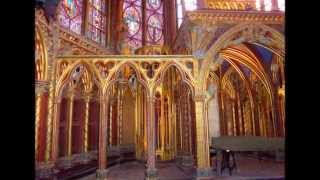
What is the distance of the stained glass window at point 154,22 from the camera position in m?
14.8

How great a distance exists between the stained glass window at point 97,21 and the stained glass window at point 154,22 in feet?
8.79

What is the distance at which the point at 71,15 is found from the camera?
1123 cm

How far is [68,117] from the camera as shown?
10.5 m

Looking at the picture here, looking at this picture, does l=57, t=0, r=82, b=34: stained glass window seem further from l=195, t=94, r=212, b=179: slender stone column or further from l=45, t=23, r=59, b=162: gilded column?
l=195, t=94, r=212, b=179: slender stone column

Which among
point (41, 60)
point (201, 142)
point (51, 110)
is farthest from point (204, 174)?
point (41, 60)

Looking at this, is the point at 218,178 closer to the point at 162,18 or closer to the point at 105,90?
the point at 105,90

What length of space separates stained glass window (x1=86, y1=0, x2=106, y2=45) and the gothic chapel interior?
0.05m

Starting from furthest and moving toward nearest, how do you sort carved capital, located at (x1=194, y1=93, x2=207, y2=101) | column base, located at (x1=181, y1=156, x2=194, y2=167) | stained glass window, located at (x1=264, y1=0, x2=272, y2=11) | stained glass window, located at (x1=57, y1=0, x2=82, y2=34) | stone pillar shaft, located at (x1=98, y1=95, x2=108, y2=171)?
stained glass window, located at (x1=264, y1=0, x2=272, y2=11) → stained glass window, located at (x1=57, y1=0, x2=82, y2=34) → column base, located at (x1=181, y1=156, x2=194, y2=167) → carved capital, located at (x1=194, y1=93, x2=207, y2=101) → stone pillar shaft, located at (x1=98, y1=95, x2=108, y2=171)

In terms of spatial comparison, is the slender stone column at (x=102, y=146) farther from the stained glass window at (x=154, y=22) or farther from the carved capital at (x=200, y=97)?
the stained glass window at (x=154, y=22)

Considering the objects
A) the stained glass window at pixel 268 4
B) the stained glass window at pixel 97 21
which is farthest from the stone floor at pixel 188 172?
the stained glass window at pixel 268 4

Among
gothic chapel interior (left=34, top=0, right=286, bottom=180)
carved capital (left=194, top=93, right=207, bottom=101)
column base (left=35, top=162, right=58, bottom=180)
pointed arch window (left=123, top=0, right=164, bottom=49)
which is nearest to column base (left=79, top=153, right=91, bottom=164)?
gothic chapel interior (left=34, top=0, right=286, bottom=180)

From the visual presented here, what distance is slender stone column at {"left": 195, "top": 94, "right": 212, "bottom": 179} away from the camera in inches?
298
